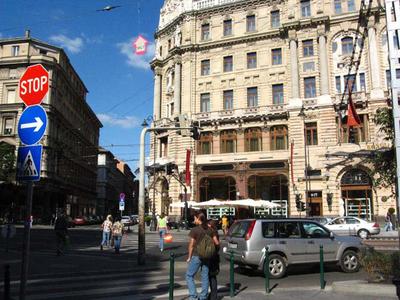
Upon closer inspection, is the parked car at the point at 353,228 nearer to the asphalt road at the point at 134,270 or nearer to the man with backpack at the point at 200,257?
the asphalt road at the point at 134,270

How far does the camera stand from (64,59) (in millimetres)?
63594

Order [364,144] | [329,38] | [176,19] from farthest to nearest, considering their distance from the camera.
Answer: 1. [176,19]
2. [329,38]
3. [364,144]

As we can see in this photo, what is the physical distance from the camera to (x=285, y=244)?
1258cm

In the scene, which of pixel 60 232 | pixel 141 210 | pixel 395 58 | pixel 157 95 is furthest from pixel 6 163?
pixel 395 58

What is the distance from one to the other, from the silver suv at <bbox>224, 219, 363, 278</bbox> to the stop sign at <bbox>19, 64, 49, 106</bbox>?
25.2 feet

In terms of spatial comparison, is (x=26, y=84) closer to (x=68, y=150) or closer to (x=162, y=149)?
(x=162, y=149)

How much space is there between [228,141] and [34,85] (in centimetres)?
3941

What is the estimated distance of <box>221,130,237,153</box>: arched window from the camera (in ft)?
149

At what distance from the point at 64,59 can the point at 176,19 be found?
70.3 feet

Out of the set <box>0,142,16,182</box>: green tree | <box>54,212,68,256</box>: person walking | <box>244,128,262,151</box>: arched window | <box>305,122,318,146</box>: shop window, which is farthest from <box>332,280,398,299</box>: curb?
<box>0,142,16,182</box>: green tree

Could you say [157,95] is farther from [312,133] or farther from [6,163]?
[312,133]

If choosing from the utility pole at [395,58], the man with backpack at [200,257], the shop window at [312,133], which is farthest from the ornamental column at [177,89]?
the utility pole at [395,58]

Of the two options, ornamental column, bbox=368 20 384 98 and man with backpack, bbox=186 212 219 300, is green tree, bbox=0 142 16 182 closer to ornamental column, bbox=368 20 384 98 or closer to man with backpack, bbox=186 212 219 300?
ornamental column, bbox=368 20 384 98

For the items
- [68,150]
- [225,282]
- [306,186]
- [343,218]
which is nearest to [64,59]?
[68,150]
